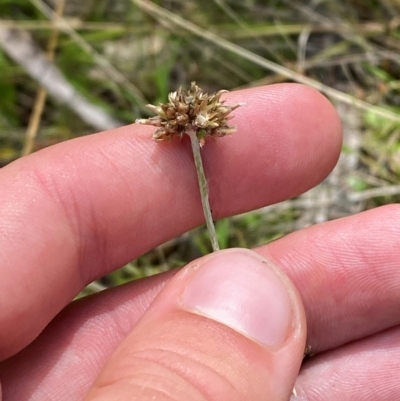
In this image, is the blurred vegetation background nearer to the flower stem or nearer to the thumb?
the flower stem

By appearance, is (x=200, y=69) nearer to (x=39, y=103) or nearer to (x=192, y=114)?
(x=39, y=103)

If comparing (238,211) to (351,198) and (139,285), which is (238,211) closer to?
(139,285)

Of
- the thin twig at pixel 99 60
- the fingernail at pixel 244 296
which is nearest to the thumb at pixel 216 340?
the fingernail at pixel 244 296

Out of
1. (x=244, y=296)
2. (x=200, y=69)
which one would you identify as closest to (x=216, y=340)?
(x=244, y=296)

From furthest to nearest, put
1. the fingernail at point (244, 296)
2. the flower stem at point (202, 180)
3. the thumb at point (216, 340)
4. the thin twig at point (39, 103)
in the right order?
the thin twig at point (39, 103) < the flower stem at point (202, 180) < the fingernail at point (244, 296) < the thumb at point (216, 340)

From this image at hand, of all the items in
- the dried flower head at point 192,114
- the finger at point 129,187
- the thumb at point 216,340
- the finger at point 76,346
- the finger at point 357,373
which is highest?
the dried flower head at point 192,114

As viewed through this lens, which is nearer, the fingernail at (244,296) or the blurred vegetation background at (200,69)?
the fingernail at (244,296)

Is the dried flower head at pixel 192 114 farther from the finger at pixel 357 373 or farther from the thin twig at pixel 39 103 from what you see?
the thin twig at pixel 39 103

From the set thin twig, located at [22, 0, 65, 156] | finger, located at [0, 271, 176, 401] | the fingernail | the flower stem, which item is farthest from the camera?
thin twig, located at [22, 0, 65, 156]

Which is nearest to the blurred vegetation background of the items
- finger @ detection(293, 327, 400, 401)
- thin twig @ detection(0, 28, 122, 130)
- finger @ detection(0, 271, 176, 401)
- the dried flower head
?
thin twig @ detection(0, 28, 122, 130)
